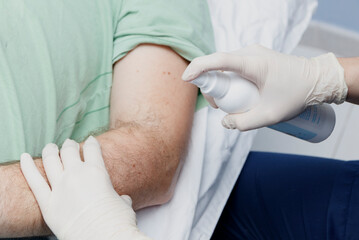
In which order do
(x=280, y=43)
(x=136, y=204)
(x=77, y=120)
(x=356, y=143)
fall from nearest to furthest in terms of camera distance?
1. (x=136, y=204)
2. (x=77, y=120)
3. (x=280, y=43)
4. (x=356, y=143)

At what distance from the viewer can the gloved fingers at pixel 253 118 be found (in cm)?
103

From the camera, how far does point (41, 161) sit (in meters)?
1.02

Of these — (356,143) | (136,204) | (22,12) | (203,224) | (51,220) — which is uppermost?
(22,12)

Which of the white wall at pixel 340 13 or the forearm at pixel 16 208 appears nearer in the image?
the forearm at pixel 16 208

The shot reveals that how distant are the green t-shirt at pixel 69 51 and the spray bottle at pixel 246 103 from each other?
278 mm

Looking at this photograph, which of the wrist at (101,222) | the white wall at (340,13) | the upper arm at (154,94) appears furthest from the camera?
the white wall at (340,13)

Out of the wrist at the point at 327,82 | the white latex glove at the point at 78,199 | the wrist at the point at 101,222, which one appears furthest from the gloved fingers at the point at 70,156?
the wrist at the point at 327,82

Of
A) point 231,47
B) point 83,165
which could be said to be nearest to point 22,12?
point 83,165

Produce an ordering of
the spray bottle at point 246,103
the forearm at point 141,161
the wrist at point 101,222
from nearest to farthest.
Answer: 1. the wrist at point 101,222
2. the spray bottle at point 246,103
3. the forearm at point 141,161

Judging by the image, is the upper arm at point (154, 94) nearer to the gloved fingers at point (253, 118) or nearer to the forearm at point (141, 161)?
the forearm at point (141, 161)

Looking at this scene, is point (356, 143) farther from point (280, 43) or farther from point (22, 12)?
point (22, 12)

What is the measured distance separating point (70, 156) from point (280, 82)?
1.50ft

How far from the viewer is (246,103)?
103 cm

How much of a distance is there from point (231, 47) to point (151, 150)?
480 mm
